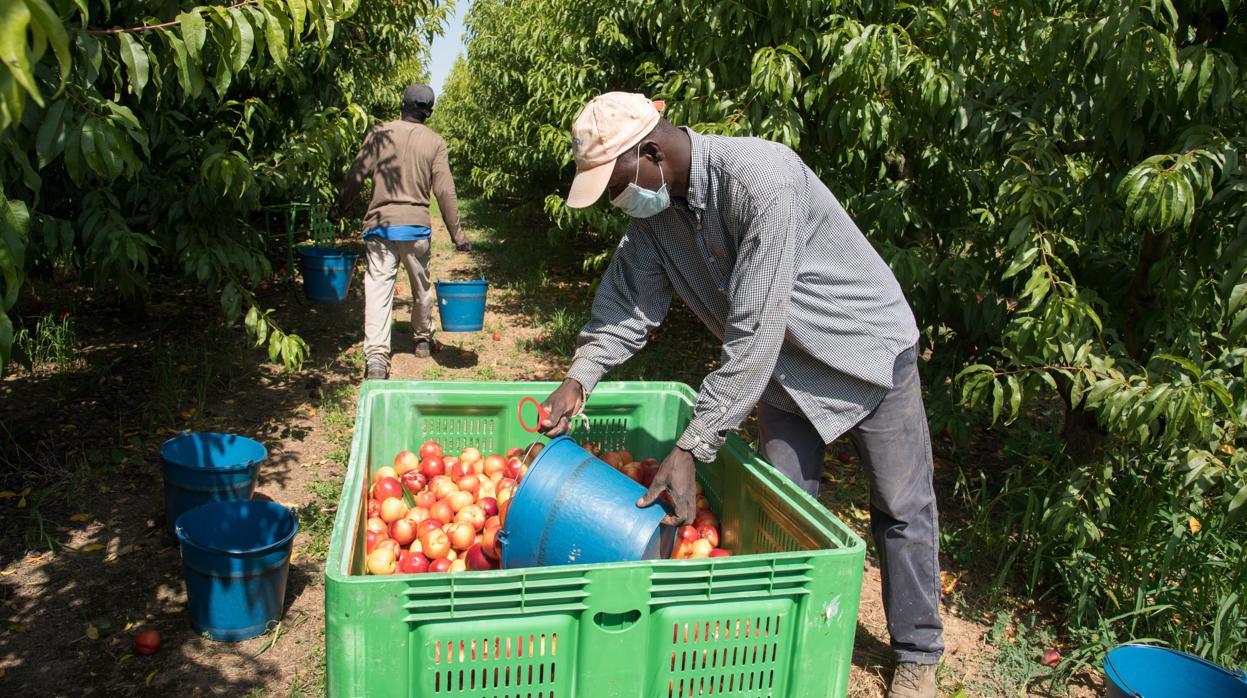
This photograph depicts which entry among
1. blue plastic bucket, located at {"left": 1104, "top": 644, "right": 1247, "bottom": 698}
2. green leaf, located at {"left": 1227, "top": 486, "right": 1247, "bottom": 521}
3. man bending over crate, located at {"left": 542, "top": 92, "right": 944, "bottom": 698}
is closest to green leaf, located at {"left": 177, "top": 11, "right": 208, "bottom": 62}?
man bending over crate, located at {"left": 542, "top": 92, "right": 944, "bottom": 698}

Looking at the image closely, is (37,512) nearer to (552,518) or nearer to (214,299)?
(552,518)

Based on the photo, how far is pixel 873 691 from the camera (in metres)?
2.90

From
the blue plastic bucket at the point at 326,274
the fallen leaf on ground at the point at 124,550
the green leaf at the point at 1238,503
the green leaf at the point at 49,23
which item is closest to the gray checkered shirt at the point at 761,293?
the green leaf at the point at 1238,503

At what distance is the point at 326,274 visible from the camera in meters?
6.92

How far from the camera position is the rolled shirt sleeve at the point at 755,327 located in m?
2.15

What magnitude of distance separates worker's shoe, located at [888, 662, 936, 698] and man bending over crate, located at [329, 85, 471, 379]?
4062 mm

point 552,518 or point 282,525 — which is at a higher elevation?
point 552,518

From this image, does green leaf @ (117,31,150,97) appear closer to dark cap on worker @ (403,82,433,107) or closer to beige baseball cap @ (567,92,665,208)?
beige baseball cap @ (567,92,665,208)

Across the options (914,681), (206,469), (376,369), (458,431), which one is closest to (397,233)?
(376,369)

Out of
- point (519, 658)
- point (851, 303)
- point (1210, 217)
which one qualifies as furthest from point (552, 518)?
point (1210, 217)

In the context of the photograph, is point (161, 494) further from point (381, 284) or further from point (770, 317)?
point (770, 317)

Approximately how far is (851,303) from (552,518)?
3.23ft

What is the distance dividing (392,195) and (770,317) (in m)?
4.32

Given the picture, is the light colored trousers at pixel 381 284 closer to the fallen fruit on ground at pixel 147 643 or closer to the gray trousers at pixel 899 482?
the fallen fruit on ground at pixel 147 643
